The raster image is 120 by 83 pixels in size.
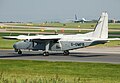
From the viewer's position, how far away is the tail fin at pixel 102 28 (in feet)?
147

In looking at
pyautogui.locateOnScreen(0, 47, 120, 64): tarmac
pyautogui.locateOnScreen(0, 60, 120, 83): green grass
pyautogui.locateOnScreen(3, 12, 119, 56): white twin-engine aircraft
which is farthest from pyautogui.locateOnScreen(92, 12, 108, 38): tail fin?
pyautogui.locateOnScreen(0, 60, 120, 83): green grass

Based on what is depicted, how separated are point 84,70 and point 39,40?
682 inches

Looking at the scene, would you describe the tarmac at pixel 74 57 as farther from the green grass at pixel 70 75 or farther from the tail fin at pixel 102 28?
the green grass at pixel 70 75

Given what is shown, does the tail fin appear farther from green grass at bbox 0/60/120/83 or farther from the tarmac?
→ green grass at bbox 0/60/120/83

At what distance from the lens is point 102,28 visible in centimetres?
4541

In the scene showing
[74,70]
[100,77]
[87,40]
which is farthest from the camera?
[87,40]

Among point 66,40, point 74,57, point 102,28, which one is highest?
point 102,28

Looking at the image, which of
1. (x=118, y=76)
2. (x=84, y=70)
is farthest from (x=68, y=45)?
(x=118, y=76)

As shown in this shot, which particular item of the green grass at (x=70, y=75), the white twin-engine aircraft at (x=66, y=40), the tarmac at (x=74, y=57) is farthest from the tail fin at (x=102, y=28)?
the green grass at (x=70, y=75)

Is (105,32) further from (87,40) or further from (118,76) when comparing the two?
(118,76)

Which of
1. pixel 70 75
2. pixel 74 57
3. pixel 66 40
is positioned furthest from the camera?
pixel 66 40

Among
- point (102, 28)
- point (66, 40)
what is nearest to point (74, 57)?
point (66, 40)

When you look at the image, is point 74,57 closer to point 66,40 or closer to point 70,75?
point 66,40

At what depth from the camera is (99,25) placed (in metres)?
45.7
